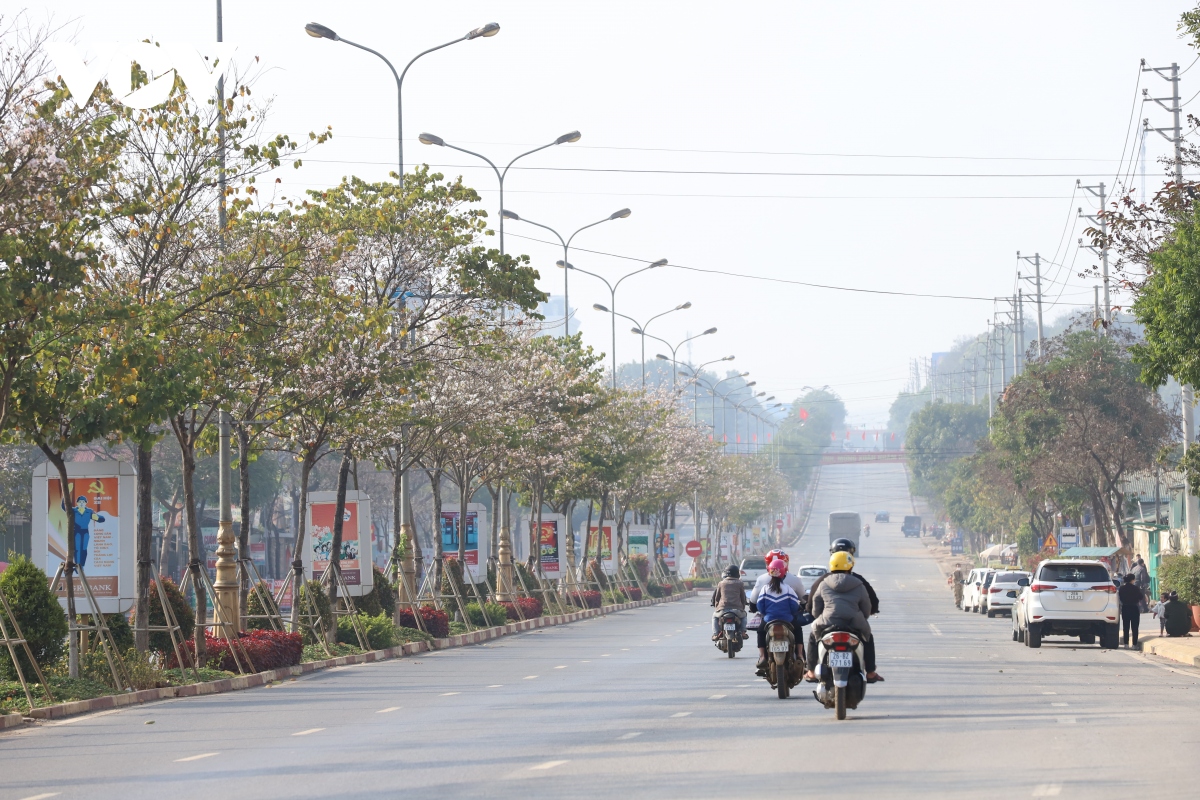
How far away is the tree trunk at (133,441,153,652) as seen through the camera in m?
21.5

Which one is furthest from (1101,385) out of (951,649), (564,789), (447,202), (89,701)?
(564,789)

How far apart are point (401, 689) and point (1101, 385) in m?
34.2

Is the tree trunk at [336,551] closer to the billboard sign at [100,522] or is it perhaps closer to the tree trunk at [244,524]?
the tree trunk at [244,524]

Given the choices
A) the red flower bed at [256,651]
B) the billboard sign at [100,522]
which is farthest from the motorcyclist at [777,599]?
the red flower bed at [256,651]

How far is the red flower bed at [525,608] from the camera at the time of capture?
4356cm

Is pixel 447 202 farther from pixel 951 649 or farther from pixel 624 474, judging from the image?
pixel 624 474

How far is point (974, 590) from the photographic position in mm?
54344

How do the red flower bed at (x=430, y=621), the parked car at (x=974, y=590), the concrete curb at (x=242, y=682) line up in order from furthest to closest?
the parked car at (x=974, y=590)
the red flower bed at (x=430, y=621)
the concrete curb at (x=242, y=682)

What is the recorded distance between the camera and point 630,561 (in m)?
68.9

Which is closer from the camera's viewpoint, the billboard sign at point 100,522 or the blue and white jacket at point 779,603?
the blue and white jacket at point 779,603

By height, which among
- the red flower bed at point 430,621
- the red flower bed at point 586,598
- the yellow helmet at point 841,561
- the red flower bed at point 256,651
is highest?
the yellow helmet at point 841,561

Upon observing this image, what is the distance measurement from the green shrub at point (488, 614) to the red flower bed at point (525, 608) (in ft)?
7.75

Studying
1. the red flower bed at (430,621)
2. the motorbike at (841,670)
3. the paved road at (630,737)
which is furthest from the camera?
the red flower bed at (430,621)

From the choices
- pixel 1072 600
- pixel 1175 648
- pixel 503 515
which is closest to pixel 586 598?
pixel 503 515
